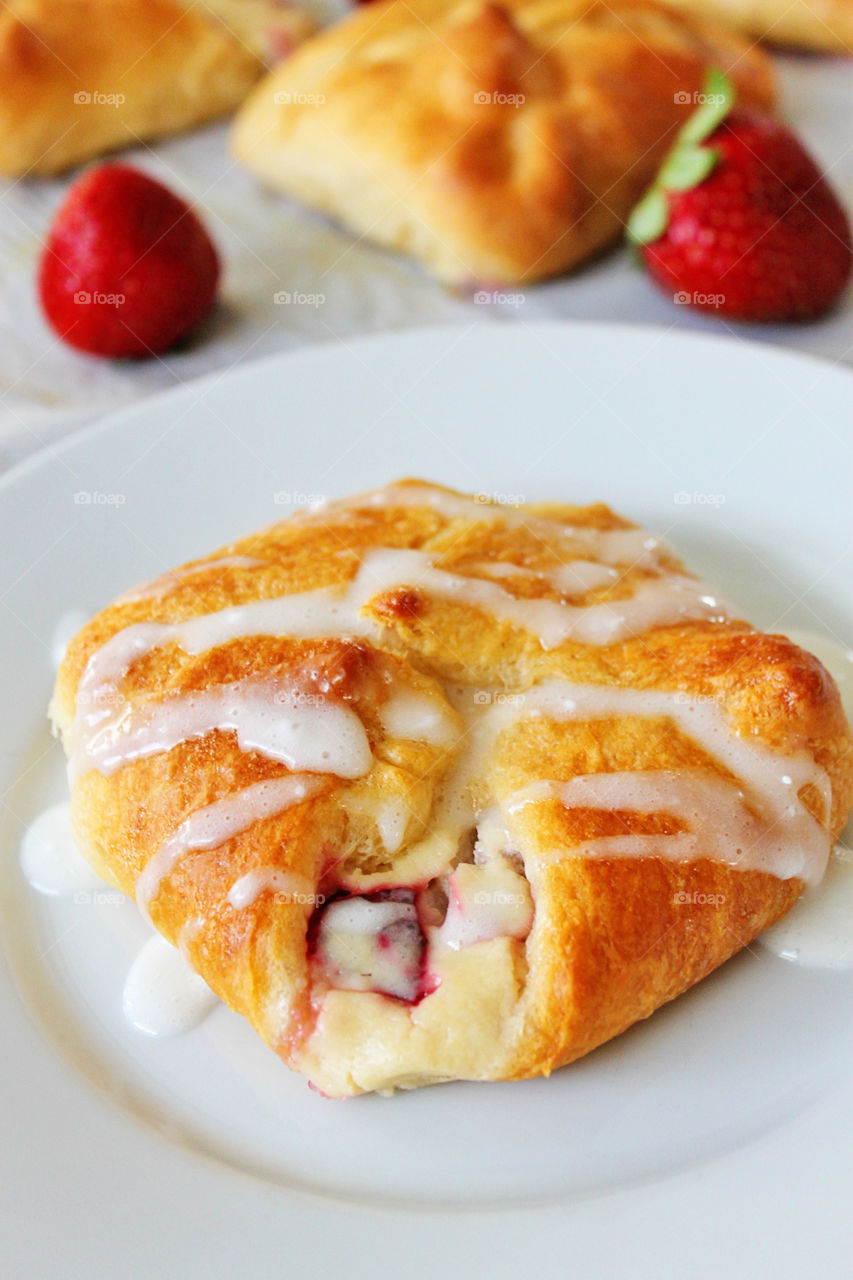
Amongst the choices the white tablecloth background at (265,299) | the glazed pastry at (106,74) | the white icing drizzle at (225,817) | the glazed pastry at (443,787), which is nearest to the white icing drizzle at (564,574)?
the glazed pastry at (443,787)

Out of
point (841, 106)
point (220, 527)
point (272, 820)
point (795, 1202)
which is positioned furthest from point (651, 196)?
point (795, 1202)

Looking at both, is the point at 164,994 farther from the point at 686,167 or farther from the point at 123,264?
the point at 686,167

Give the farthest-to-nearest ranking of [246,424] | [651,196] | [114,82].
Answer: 1. [114,82]
2. [651,196]
3. [246,424]

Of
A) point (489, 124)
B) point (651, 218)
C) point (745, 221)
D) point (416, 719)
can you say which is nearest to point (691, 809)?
point (416, 719)

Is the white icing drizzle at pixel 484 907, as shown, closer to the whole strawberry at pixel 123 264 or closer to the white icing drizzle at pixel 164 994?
the white icing drizzle at pixel 164 994

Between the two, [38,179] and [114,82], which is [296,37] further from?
[38,179]
